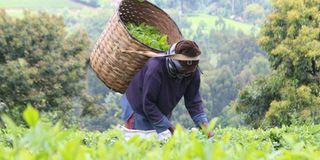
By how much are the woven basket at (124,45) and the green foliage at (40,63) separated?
12.6 metres

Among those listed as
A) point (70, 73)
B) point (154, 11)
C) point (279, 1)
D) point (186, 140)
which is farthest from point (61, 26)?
point (186, 140)

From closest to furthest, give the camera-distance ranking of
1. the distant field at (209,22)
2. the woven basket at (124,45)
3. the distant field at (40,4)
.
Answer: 1. the woven basket at (124,45)
2. the distant field at (40,4)
3. the distant field at (209,22)

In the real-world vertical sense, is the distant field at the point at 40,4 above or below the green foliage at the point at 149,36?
below

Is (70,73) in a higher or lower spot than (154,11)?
lower

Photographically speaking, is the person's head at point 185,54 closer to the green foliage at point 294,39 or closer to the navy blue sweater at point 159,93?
the navy blue sweater at point 159,93

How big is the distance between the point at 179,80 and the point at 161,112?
287 mm

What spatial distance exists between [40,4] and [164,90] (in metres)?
66.1

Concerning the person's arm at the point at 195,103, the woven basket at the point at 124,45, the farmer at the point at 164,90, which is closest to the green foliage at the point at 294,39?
the woven basket at the point at 124,45

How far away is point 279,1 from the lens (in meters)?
16.7

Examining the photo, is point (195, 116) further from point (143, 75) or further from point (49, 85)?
point (49, 85)

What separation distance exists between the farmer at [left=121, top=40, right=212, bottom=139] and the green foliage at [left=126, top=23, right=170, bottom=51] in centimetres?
41

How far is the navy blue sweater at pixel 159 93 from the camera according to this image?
4.81 m

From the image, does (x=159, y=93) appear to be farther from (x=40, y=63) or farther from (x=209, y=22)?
(x=209, y=22)

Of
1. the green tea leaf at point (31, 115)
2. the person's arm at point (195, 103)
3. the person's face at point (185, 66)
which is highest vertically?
the green tea leaf at point (31, 115)
